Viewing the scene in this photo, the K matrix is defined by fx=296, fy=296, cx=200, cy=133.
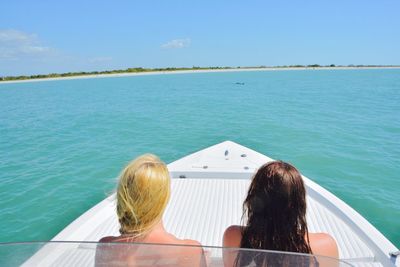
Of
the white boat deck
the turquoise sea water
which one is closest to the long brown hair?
the white boat deck

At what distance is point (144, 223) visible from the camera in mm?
1237

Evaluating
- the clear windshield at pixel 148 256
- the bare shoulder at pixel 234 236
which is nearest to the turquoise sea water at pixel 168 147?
the clear windshield at pixel 148 256

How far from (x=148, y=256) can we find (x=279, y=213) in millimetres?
564

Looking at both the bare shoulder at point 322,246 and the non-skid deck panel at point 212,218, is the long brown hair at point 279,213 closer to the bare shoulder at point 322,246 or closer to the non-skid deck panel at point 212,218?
the bare shoulder at point 322,246

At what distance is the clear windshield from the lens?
3.71 feet

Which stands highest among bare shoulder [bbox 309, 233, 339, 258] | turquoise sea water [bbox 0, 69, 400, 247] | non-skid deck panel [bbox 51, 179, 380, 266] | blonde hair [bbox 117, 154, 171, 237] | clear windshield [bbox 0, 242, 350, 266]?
blonde hair [bbox 117, 154, 171, 237]

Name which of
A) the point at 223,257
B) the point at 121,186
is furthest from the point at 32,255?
the point at 223,257

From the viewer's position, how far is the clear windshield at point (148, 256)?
1131 mm

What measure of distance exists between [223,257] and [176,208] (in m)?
1.87

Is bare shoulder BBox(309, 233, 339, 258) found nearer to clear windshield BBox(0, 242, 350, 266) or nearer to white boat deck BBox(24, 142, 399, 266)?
clear windshield BBox(0, 242, 350, 266)

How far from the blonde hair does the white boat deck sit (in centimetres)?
131

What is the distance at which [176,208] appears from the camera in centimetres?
300

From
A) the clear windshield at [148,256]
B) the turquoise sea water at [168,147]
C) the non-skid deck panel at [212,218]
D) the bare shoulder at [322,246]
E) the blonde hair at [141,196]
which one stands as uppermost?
the blonde hair at [141,196]

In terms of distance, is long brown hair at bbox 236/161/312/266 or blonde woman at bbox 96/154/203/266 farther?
long brown hair at bbox 236/161/312/266
